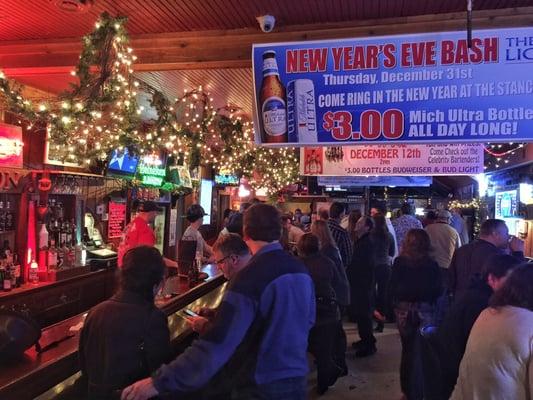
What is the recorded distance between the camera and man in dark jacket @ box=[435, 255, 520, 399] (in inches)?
128

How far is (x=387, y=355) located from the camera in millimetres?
6785

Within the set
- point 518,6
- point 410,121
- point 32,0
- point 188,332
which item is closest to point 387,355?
point 188,332

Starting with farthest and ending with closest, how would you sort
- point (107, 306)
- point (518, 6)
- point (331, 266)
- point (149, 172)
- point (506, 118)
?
point (149, 172) → point (331, 266) → point (518, 6) → point (506, 118) → point (107, 306)

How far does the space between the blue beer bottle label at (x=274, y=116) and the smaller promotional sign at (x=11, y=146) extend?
347 centimetres

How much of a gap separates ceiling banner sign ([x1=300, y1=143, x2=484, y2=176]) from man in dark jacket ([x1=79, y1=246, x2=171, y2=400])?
5841 mm

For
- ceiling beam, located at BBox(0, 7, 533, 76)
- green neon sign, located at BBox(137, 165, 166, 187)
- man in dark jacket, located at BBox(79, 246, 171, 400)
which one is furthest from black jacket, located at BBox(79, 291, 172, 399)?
green neon sign, located at BBox(137, 165, 166, 187)

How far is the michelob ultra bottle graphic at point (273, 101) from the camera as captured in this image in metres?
4.02

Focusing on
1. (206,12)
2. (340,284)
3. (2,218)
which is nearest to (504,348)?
(340,284)

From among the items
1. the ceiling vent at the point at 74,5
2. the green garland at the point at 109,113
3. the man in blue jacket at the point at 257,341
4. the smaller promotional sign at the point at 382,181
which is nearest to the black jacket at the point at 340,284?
the green garland at the point at 109,113

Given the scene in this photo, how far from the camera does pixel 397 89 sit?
3785mm

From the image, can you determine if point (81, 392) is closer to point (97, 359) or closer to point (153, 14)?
point (97, 359)

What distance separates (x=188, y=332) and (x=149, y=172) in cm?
538

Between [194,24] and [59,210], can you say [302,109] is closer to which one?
[194,24]

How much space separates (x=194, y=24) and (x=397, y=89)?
190 centimetres
